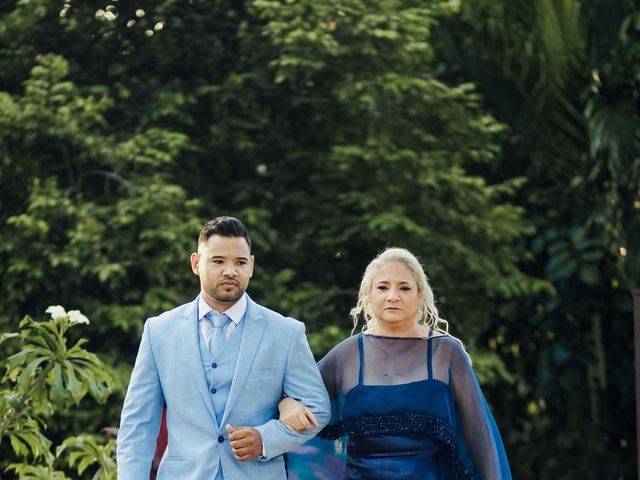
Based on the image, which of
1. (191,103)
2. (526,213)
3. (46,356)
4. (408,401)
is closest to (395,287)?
(408,401)

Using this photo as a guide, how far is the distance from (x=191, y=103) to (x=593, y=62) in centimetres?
320

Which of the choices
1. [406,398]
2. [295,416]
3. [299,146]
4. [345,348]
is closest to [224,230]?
[295,416]

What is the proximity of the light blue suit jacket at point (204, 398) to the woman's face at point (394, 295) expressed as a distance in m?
0.33

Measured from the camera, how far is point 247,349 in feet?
10.2

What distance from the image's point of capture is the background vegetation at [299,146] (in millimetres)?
7449

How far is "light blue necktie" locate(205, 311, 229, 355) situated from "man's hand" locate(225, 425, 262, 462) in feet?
0.72

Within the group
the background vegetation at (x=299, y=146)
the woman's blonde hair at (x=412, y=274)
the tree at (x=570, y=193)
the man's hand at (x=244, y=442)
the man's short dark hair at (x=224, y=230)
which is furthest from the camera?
the tree at (x=570, y=193)

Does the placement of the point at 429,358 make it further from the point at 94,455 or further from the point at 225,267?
the point at 94,455

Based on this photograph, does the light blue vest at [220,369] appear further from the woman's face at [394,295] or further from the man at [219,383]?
the woman's face at [394,295]

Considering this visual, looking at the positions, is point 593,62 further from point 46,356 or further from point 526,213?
point 46,356

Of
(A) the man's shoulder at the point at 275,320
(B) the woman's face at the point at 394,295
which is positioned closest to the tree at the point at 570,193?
(B) the woman's face at the point at 394,295

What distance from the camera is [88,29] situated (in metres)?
8.28

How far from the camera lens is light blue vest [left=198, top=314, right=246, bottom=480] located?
3090 mm

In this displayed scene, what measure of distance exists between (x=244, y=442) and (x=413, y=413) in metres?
0.57
